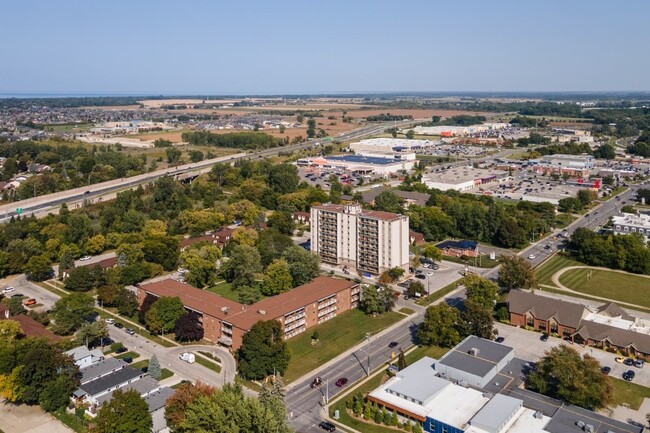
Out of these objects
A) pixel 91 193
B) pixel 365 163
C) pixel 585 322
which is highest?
pixel 365 163

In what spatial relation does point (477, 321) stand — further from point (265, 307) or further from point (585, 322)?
point (265, 307)

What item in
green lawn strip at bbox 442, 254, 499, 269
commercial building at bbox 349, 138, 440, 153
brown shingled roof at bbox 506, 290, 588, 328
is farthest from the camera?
commercial building at bbox 349, 138, 440, 153

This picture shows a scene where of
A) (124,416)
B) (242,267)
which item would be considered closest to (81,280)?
(242,267)

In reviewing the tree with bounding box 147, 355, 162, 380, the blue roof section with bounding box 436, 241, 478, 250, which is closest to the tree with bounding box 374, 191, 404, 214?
the blue roof section with bounding box 436, 241, 478, 250

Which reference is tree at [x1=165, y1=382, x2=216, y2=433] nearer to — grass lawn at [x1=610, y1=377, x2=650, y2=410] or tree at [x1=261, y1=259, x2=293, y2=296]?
tree at [x1=261, y1=259, x2=293, y2=296]

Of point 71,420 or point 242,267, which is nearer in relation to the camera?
point 71,420

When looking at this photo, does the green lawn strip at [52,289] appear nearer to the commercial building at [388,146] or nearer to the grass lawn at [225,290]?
the grass lawn at [225,290]
